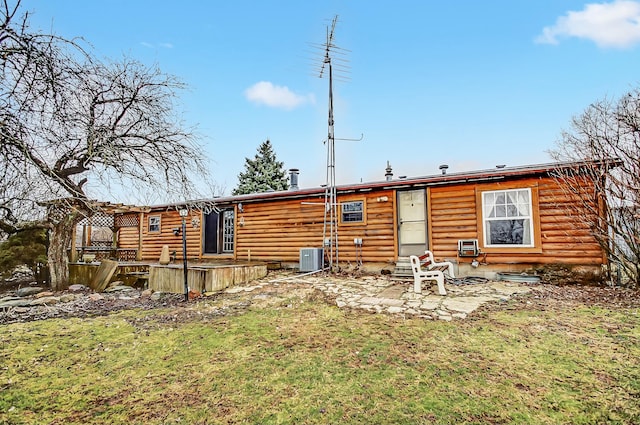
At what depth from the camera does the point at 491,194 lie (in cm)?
787

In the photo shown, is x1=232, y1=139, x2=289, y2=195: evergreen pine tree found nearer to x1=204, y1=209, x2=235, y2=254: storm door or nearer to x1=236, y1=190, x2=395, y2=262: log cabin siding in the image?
x1=204, y1=209, x2=235, y2=254: storm door

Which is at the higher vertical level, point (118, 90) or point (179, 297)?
point (118, 90)

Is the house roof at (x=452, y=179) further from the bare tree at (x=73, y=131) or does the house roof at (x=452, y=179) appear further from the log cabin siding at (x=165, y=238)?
the log cabin siding at (x=165, y=238)

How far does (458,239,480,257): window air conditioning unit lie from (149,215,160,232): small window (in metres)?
11.8

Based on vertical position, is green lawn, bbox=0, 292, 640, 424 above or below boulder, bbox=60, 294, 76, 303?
above

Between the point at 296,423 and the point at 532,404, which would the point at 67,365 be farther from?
the point at 532,404

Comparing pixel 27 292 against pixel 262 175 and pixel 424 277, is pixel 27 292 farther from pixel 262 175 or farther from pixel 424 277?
pixel 262 175

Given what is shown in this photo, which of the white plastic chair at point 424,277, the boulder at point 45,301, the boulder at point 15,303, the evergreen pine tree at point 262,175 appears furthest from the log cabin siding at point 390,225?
the evergreen pine tree at point 262,175

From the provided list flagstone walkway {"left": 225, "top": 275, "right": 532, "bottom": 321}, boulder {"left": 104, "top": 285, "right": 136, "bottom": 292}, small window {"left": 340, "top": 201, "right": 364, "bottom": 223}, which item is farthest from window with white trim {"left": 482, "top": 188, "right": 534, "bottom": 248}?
boulder {"left": 104, "top": 285, "right": 136, "bottom": 292}

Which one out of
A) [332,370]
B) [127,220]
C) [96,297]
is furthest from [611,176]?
[127,220]

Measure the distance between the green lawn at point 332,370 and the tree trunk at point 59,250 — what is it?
426cm

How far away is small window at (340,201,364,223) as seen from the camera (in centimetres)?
948

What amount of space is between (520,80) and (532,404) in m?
11.1

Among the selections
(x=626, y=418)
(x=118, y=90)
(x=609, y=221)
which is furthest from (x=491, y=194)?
(x=118, y=90)
